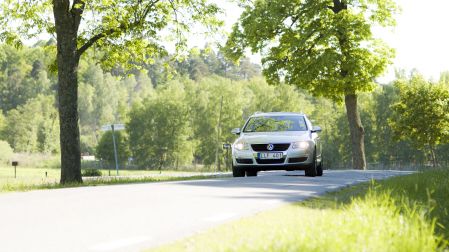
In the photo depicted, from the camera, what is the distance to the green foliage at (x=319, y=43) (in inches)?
1136

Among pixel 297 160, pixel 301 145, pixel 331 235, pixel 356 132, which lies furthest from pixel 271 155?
pixel 356 132

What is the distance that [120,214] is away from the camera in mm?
7719

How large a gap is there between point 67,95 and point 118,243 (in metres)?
13.3

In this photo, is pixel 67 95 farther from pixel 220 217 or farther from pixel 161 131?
pixel 161 131

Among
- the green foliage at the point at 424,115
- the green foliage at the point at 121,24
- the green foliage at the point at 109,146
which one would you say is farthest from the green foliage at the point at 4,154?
the green foliage at the point at 121,24

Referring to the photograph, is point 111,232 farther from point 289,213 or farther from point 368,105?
point 368,105

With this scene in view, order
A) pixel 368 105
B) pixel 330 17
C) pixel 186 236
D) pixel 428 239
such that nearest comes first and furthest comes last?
pixel 428 239 → pixel 186 236 → pixel 330 17 → pixel 368 105

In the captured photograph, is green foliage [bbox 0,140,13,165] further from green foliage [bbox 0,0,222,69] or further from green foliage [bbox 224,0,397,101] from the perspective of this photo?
green foliage [bbox 0,0,222,69]

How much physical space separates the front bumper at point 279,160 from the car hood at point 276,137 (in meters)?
0.28

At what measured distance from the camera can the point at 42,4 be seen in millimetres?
19719

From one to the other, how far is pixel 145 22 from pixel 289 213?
45.6 feet

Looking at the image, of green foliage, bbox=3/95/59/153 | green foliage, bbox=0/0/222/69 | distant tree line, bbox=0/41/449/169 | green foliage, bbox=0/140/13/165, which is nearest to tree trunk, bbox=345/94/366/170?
green foliage, bbox=0/0/222/69

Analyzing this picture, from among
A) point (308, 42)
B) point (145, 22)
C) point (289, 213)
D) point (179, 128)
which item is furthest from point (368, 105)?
point (289, 213)

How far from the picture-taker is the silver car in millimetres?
17172
